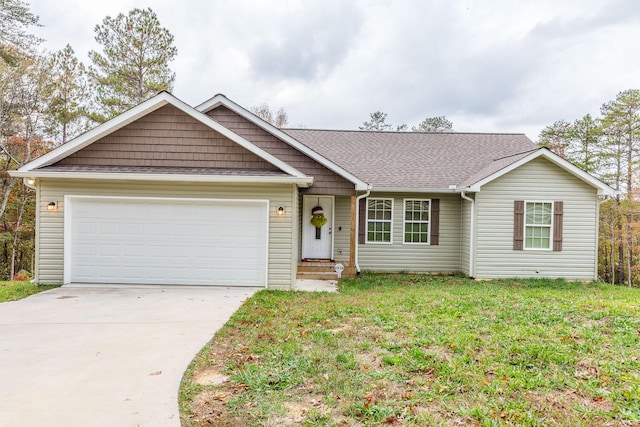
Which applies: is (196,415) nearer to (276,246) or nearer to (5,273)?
(276,246)

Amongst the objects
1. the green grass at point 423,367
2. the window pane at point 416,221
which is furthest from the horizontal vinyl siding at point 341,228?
the green grass at point 423,367

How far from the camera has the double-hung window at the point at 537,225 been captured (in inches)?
426

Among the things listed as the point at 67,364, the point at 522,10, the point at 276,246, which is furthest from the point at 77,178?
the point at 522,10

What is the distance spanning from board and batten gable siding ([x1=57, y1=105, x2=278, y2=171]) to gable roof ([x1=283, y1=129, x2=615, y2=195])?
4641mm

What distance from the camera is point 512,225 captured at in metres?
10.8

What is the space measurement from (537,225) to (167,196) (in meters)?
10.1

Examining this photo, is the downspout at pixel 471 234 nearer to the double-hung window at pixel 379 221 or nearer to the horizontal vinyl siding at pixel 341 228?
the double-hung window at pixel 379 221

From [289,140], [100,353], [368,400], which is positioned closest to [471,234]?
[289,140]

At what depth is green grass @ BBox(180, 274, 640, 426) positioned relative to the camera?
3.00m

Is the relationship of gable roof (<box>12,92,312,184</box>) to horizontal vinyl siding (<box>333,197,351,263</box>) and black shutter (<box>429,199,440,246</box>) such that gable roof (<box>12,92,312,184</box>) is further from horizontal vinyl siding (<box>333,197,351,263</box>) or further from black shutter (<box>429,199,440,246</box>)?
black shutter (<box>429,199,440,246</box>)

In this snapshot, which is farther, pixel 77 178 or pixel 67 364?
pixel 77 178

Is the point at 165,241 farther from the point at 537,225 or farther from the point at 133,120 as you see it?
the point at 537,225

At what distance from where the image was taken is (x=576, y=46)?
16.9 metres

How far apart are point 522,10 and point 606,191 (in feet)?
25.1
